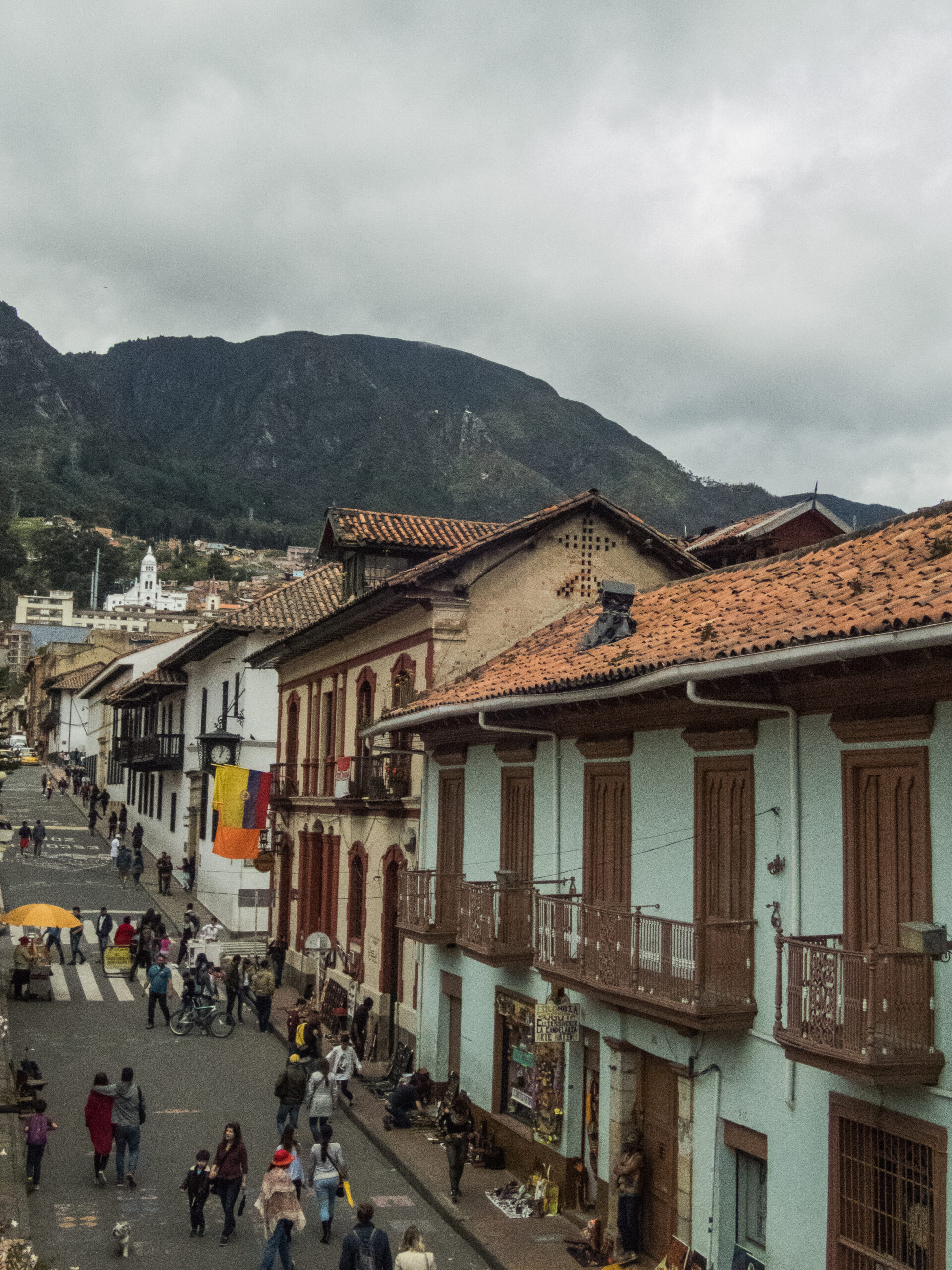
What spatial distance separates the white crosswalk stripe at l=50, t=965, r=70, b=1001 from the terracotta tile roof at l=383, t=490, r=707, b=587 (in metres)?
13.0

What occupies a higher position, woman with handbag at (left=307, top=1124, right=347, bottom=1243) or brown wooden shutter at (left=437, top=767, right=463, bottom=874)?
brown wooden shutter at (left=437, top=767, right=463, bottom=874)

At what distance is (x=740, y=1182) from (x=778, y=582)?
6.45 m

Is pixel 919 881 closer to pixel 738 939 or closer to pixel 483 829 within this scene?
pixel 738 939

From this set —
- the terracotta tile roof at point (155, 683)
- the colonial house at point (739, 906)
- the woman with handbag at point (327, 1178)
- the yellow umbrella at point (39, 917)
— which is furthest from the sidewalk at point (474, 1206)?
the terracotta tile roof at point (155, 683)

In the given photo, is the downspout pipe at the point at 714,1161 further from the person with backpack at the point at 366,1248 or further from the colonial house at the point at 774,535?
the colonial house at the point at 774,535

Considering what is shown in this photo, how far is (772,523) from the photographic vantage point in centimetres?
2641

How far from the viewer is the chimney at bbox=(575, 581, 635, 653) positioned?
17125mm

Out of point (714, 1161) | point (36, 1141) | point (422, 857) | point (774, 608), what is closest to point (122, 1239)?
point (36, 1141)

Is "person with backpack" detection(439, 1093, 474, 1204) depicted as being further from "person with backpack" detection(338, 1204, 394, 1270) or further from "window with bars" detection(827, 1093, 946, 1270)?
"window with bars" detection(827, 1093, 946, 1270)

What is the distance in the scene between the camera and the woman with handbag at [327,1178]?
1502cm

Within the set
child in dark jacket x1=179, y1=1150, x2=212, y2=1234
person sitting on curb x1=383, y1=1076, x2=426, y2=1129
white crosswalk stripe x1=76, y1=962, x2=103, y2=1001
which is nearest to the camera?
child in dark jacket x1=179, y1=1150, x2=212, y2=1234

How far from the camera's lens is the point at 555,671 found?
54.3ft

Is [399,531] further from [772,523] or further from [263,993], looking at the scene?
[263,993]

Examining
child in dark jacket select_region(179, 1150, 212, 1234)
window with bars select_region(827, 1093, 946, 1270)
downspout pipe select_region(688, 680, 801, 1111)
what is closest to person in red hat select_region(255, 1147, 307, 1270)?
child in dark jacket select_region(179, 1150, 212, 1234)
